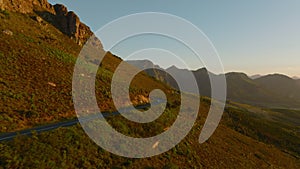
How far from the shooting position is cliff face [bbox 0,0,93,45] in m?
98.6

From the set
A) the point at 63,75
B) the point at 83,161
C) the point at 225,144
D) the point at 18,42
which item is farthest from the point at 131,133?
the point at 18,42

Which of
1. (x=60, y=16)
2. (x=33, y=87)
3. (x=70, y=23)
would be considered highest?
(x=60, y=16)

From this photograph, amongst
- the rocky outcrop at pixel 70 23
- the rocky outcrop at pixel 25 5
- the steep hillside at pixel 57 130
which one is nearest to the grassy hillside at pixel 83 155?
the steep hillside at pixel 57 130

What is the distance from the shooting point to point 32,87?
1459 inches

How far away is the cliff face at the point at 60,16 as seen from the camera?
98619 millimetres

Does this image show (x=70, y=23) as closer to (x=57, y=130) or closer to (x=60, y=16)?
(x=60, y=16)

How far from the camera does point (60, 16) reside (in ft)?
363

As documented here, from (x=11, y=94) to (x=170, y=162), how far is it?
22554 mm

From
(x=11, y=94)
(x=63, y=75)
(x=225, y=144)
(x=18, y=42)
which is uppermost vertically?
(x=18, y=42)

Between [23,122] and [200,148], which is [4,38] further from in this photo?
[200,148]

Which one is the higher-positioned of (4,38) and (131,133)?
(4,38)

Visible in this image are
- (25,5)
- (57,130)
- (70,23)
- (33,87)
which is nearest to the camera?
(57,130)

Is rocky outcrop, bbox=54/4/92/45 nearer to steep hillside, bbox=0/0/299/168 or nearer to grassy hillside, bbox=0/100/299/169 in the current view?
steep hillside, bbox=0/0/299/168

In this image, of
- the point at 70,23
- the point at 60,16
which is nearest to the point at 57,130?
the point at 70,23
